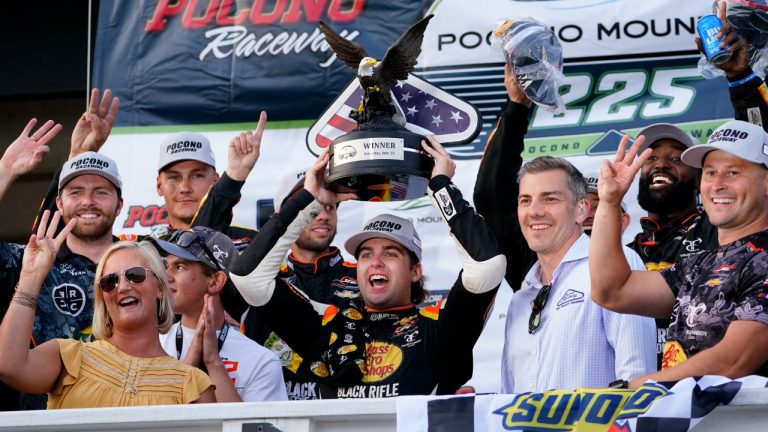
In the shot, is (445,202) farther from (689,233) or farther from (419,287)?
(689,233)

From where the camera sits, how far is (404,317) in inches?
165

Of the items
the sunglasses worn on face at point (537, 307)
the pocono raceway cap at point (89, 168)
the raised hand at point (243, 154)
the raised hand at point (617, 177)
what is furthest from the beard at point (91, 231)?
the raised hand at point (617, 177)

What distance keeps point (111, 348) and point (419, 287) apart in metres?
1.26

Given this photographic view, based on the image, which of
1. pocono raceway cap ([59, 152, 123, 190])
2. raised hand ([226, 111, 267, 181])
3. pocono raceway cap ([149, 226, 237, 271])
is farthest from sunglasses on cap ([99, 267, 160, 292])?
raised hand ([226, 111, 267, 181])

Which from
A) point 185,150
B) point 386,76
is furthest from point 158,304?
point 185,150

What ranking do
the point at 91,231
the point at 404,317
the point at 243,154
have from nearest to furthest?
the point at 404,317 < the point at 91,231 < the point at 243,154

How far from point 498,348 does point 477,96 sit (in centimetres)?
116

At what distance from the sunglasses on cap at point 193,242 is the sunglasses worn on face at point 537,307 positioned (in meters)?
1.12

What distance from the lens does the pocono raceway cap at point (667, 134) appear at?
4547mm

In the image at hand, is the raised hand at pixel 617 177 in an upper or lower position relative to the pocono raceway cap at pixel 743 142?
lower

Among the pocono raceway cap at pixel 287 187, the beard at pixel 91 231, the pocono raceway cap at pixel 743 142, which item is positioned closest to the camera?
the pocono raceway cap at pixel 743 142

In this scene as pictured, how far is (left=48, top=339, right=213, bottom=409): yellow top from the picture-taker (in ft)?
11.3

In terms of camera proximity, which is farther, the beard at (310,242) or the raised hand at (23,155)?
the beard at (310,242)

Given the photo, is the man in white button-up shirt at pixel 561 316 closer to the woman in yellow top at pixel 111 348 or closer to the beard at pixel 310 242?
the woman in yellow top at pixel 111 348
